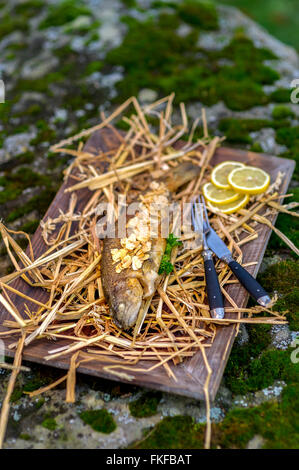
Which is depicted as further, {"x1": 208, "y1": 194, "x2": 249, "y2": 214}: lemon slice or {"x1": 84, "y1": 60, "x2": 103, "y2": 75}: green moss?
{"x1": 84, "y1": 60, "x2": 103, "y2": 75}: green moss

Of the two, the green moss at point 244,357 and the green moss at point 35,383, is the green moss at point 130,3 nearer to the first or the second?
the green moss at point 244,357

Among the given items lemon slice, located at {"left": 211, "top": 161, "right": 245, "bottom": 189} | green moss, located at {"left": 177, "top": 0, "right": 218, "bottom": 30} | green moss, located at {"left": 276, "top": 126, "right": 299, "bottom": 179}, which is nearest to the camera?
lemon slice, located at {"left": 211, "top": 161, "right": 245, "bottom": 189}

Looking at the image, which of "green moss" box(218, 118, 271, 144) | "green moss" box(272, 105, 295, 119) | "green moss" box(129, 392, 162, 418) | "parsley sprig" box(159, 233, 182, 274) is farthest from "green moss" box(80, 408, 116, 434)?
"green moss" box(272, 105, 295, 119)

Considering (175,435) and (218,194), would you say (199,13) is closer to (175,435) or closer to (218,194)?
(218,194)

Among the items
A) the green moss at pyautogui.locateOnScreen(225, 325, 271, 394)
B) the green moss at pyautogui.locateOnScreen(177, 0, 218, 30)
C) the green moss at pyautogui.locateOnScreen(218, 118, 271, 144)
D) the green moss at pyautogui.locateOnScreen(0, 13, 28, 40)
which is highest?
the green moss at pyautogui.locateOnScreen(0, 13, 28, 40)

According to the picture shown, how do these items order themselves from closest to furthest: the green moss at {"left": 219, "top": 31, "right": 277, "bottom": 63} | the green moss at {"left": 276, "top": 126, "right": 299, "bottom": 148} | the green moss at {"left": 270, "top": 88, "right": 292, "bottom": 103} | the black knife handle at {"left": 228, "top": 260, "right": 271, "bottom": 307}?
the black knife handle at {"left": 228, "top": 260, "right": 271, "bottom": 307} → the green moss at {"left": 276, "top": 126, "right": 299, "bottom": 148} → the green moss at {"left": 270, "top": 88, "right": 292, "bottom": 103} → the green moss at {"left": 219, "top": 31, "right": 277, "bottom": 63}

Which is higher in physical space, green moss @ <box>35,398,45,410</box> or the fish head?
the fish head

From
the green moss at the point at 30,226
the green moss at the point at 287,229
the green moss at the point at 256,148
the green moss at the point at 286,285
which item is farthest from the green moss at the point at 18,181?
the green moss at the point at 286,285

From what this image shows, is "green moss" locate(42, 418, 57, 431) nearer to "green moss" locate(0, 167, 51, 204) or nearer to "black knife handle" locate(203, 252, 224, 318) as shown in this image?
"black knife handle" locate(203, 252, 224, 318)
